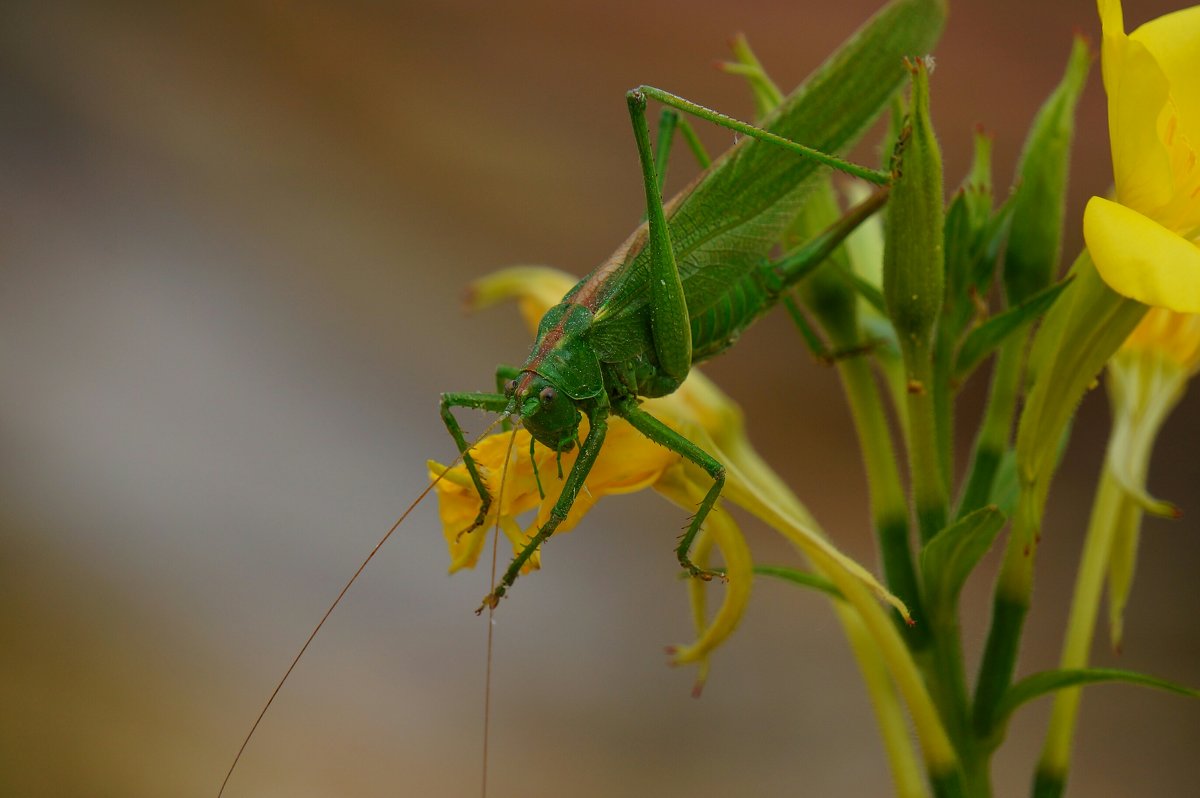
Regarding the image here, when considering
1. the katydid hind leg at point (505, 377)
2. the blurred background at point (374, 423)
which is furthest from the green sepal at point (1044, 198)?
the blurred background at point (374, 423)

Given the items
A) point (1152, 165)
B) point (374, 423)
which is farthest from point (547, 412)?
point (374, 423)

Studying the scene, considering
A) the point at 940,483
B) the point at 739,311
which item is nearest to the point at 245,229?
the point at 739,311

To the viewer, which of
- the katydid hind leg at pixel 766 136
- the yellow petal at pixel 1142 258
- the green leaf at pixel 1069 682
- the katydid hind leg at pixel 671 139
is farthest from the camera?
the katydid hind leg at pixel 671 139

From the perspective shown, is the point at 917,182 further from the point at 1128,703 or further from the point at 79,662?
the point at 1128,703

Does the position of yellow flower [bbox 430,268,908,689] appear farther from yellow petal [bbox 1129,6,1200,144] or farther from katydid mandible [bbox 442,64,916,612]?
yellow petal [bbox 1129,6,1200,144]

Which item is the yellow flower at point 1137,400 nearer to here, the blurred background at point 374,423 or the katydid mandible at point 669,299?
the katydid mandible at point 669,299

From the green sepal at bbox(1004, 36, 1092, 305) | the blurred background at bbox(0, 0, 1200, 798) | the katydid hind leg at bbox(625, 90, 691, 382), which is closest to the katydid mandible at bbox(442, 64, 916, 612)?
the katydid hind leg at bbox(625, 90, 691, 382)

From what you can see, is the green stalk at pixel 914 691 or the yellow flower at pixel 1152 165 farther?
the green stalk at pixel 914 691

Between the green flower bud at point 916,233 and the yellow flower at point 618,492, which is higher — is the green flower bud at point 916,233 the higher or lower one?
the higher one
